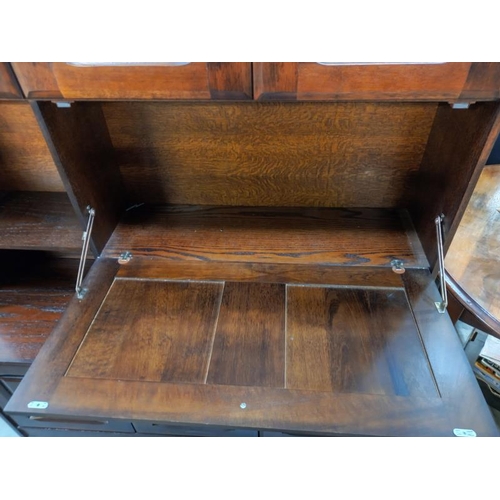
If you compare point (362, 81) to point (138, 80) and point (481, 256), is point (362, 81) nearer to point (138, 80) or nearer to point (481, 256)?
point (138, 80)

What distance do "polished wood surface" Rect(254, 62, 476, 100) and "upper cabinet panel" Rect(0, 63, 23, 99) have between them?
44 cm

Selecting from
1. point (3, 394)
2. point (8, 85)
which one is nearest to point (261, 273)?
point (8, 85)

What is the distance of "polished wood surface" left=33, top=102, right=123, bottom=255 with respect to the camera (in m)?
0.81

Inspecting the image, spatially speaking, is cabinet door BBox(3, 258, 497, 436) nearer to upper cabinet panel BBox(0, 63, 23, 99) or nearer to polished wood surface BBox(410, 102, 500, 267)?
polished wood surface BBox(410, 102, 500, 267)

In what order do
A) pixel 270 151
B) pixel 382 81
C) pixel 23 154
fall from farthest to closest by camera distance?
pixel 23 154
pixel 270 151
pixel 382 81

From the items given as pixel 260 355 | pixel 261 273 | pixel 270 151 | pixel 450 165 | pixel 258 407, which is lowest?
pixel 258 407

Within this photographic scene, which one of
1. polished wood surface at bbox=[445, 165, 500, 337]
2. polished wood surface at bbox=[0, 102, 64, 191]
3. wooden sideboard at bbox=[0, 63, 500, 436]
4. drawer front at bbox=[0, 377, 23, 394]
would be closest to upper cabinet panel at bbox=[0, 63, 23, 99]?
wooden sideboard at bbox=[0, 63, 500, 436]

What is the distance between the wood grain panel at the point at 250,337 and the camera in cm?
72

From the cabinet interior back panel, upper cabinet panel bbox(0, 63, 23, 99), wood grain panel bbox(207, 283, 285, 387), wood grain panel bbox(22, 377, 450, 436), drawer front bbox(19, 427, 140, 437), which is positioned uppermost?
the cabinet interior back panel

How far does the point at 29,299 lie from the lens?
3.97ft

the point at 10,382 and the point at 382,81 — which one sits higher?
the point at 382,81

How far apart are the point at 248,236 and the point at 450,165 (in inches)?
20.7

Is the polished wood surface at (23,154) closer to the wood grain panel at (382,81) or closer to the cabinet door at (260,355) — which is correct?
the cabinet door at (260,355)

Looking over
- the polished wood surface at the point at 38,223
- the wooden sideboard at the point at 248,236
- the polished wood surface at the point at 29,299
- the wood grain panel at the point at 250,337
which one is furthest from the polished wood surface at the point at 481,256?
the polished wood surface at the point at 29,299
